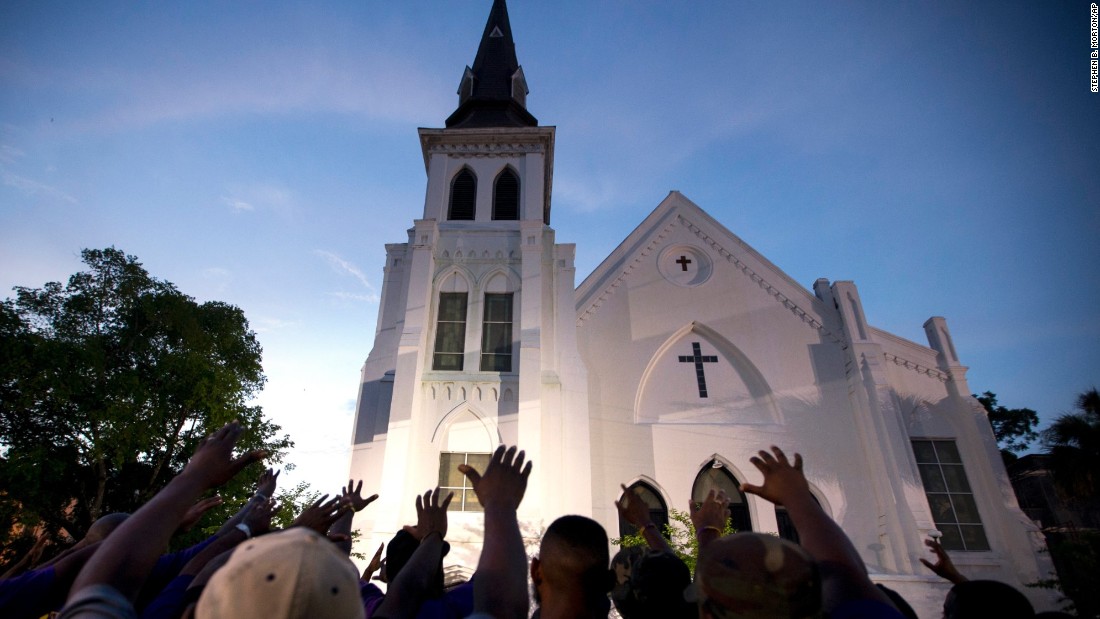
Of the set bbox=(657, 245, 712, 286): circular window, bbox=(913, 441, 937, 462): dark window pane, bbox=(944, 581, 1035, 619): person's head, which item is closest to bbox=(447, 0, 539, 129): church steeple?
bbox=(657, 245, 712, 286): circular window

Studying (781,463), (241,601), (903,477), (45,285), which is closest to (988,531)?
(903,477)

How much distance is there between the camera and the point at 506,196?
53.9ft

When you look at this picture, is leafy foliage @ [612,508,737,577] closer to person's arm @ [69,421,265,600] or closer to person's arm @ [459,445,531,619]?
person's arm @ [459,445,531,619]

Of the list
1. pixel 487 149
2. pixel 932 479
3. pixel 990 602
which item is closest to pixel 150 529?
pixel 990 602

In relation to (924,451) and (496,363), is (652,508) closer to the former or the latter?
(496,363)

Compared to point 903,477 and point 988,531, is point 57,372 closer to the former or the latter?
point 903,477

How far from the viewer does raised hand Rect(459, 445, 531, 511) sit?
79.0 inches

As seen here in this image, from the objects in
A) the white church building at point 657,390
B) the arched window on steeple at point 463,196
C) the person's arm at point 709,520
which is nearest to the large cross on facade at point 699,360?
the white church building at point 657,390

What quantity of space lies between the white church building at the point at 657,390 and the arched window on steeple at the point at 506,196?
0.24 feet

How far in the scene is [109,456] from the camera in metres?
13.6

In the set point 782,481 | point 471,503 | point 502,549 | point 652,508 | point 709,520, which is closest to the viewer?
point 502,549

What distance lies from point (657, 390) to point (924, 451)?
21.7 ft

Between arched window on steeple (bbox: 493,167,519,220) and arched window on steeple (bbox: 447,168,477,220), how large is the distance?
27.4 inches

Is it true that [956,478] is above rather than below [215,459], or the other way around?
above
